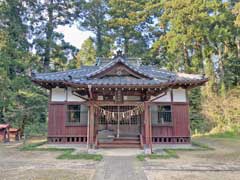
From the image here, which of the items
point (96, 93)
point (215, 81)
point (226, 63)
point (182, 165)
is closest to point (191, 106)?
point (215, 81)

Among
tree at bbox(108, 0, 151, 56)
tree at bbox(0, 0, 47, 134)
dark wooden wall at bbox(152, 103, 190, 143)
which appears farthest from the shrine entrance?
tree at bbox(108, 0, 151, 56)

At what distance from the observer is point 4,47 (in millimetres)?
21672

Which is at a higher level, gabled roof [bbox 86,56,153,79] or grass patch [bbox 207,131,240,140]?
gabled roof [bbox 86,56,153,79]

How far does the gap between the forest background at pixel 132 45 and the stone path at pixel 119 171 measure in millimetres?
13038

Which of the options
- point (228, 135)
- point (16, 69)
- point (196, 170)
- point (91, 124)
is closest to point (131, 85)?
point (91, 124)

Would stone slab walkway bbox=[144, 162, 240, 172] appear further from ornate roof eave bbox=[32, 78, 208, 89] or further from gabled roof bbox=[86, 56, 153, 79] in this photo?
gabled roof bbox=[86, 56, 153, 79]

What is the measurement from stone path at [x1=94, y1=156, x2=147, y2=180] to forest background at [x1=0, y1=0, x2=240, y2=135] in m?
13.0

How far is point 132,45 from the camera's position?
2733 centimetres

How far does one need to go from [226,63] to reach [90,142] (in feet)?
59.8

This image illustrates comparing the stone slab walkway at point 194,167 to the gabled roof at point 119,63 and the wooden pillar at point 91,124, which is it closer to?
the wooden pillar at point 91,124

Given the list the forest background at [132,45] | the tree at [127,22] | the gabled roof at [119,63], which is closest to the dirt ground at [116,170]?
the gabled roof at [119,63]

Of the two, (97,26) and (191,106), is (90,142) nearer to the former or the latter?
(191,106)

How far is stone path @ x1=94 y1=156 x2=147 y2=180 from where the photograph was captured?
19.1 ft

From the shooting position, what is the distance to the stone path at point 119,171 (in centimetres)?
583
